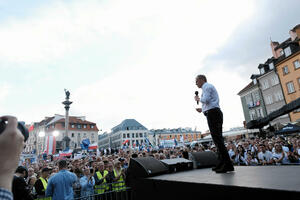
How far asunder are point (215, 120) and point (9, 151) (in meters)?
3.52

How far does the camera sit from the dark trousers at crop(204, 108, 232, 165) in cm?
372

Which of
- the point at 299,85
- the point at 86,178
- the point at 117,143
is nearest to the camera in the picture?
the point at 86,178

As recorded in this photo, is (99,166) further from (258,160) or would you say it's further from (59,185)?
(258,160)

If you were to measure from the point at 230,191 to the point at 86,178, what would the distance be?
19.4ft

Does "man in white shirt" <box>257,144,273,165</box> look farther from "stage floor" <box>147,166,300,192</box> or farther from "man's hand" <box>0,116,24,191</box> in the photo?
"man's hand" <box>0,116,24,191</box>

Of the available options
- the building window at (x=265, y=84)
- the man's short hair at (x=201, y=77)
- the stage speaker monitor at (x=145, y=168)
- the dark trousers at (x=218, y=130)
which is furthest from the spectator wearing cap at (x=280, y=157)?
the building window at (x=265, y=84)

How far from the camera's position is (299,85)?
1075 inches

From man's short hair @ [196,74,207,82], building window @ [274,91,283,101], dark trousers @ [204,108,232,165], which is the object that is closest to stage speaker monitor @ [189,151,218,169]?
dark trousers @ [204,108,232,165]

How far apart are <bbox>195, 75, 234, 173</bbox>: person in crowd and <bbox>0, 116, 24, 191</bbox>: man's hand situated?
11.2 feet

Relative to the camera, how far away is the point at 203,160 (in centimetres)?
561

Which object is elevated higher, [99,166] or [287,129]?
[287,129]

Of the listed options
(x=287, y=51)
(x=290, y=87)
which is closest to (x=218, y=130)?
(x=290, y=87)

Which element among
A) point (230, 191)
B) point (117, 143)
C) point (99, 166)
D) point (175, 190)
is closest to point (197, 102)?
point (175, 190)

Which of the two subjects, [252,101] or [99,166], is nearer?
[99,166]
